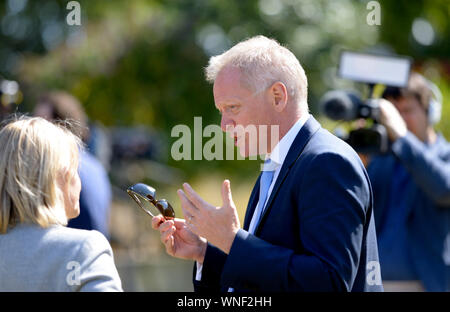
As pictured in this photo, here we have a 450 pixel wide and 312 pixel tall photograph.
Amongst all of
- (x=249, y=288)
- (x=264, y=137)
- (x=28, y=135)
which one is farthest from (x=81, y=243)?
(x=264, y=137)

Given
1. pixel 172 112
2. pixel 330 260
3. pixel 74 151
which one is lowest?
pixel 172 112

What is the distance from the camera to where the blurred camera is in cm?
368

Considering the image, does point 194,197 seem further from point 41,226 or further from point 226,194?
point 41,226

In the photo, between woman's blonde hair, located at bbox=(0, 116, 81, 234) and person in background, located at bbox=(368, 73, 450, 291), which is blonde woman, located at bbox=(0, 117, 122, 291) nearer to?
woman's blonde hair, located at bbox=(0, 116, 81, 234)

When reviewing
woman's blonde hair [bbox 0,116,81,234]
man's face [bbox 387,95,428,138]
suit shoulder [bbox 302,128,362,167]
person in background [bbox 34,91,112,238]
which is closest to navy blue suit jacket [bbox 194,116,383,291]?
suit shoulder [bbox 302,128,362,167]

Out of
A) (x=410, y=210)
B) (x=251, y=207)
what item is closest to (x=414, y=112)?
(x=410, y=210)

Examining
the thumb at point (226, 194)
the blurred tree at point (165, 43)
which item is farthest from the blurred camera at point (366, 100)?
the blurred tree at point (165, 43)

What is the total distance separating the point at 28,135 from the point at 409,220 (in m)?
2.42

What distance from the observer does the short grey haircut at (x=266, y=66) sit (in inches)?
90.3

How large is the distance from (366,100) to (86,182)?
172cm

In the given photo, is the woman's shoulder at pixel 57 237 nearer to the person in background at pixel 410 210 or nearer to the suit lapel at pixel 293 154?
the suit lapel at pixel 293 154

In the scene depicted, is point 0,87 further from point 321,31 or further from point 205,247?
point 321,31

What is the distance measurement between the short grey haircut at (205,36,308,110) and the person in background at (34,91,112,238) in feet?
4.77

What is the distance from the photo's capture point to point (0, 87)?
4629mm
